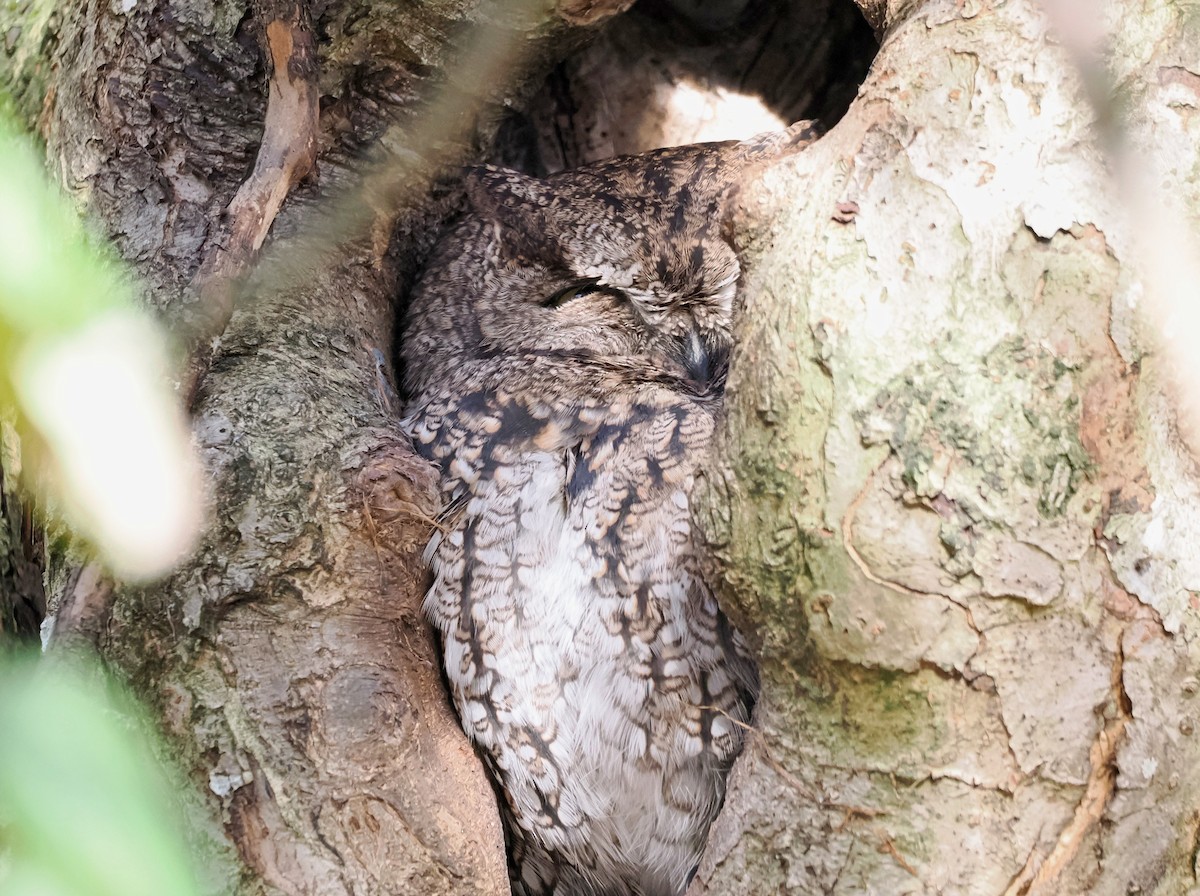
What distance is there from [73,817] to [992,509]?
2.83 ft

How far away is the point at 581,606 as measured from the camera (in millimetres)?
1586

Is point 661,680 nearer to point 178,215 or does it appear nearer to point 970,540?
point 970,540

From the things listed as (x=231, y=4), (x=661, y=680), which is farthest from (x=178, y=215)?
(x=661, y=680)

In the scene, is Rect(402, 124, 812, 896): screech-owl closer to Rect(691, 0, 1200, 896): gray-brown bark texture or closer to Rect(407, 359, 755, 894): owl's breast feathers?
Rect(407, 359, 755, 894): owl's breast feathers

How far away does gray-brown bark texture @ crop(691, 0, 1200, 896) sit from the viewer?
3.59 feet

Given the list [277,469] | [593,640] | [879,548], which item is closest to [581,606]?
[593,640]

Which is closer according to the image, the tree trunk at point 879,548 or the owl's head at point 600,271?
the tree trunk at point 879,548

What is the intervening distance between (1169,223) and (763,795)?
2.51 ft

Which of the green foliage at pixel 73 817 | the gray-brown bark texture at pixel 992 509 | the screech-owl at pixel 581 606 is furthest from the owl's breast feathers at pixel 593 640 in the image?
the green foliage at pixel 73 817

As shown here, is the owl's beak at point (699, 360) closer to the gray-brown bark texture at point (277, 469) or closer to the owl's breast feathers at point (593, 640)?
the owl's breast feathers at point (593, 640)

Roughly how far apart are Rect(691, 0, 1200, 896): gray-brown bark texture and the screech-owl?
9.8 inches

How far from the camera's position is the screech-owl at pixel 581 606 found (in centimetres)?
153

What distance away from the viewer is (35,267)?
0.64m

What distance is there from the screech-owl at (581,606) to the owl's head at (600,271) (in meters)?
0.07
